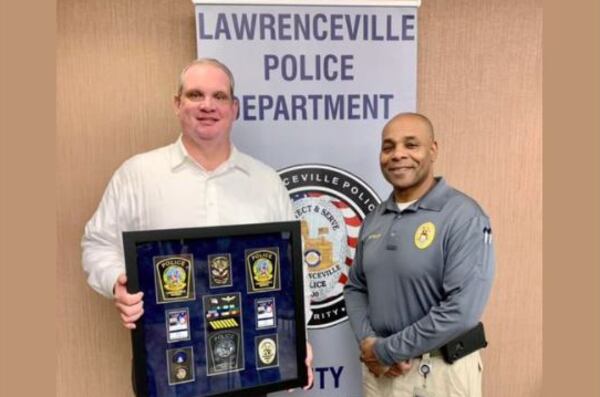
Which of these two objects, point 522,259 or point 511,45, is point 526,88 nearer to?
point 511,45

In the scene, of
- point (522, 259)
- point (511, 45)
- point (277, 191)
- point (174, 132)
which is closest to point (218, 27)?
point (174, 132)

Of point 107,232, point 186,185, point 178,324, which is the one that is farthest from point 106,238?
point 178,324

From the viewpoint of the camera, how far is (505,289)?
3.06 m

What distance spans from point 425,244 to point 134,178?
1320mm

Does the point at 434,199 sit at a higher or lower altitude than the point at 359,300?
higher

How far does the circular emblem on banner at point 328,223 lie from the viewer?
2.68 m

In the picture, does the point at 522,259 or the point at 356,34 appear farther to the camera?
the point at 522,259

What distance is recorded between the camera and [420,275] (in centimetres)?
196

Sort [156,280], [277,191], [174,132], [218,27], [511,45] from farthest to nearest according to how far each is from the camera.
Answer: [511,45], [174,132], [218,27], [277,191], [156,280]

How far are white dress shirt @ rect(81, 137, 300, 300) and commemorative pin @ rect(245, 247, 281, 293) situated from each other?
27 cm

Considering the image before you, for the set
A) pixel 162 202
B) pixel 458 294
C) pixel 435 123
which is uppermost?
pixel 435 123

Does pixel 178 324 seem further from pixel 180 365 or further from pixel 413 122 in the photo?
pixel 413 122

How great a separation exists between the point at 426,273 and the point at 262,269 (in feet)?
2.28

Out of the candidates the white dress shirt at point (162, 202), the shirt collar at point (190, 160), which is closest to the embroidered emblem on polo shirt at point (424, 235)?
A: the white dress shirt at point (162, 202)
